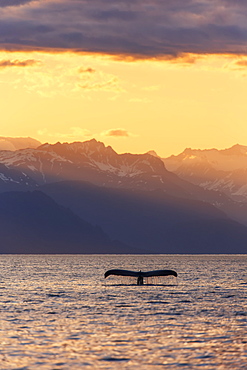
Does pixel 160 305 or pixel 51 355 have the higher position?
pixel 160 305

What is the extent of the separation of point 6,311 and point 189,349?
1529 inches

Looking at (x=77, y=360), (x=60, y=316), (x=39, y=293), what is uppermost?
(x=39, y=293)

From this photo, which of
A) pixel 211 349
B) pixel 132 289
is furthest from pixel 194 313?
pixel 132 289

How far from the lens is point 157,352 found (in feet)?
208

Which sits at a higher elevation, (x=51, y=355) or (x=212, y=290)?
(x=212, y=290)

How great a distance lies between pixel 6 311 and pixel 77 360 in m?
41.1

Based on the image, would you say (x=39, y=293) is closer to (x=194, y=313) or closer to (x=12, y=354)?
(x=194, y=313)

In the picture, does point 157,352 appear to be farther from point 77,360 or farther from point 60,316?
point 60,316

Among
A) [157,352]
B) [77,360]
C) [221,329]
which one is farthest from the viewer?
[221,329]

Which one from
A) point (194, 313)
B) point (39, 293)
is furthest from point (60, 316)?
point (39, 293)

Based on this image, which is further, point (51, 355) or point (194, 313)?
point (194, 313)

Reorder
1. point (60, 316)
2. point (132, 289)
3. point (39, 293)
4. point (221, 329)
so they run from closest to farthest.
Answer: point (221, 329), point (60, 316), point (39, 293), point (132, 289)

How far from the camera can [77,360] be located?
5944 cm

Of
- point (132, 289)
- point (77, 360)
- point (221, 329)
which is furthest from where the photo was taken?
point (132, 289)
